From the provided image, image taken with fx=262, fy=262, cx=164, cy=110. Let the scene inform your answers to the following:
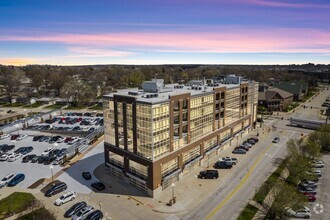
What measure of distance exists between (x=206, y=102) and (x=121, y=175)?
24967mm

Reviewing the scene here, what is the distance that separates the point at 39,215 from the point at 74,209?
5153 millimetres

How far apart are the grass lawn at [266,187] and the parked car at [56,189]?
35371 mm

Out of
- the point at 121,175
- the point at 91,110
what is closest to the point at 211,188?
the point at 121,175

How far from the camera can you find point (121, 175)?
53.6m

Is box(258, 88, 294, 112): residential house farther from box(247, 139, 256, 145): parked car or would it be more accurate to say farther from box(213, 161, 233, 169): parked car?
box(213, 161, 233, 169): parked car

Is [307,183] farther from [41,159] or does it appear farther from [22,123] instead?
[22,123]

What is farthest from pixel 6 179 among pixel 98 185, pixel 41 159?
pixel 98 185

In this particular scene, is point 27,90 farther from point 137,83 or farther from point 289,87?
point 289,87

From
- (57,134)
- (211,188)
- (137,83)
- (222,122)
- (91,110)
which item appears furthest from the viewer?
(137,83)

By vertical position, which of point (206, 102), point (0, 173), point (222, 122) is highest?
point (206, 102)

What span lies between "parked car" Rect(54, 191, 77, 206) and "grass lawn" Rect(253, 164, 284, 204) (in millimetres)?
32233

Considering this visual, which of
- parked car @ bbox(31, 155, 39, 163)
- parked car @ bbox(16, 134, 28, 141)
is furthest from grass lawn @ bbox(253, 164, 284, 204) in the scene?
parked car @ bbox(16, 134, 28, 141)

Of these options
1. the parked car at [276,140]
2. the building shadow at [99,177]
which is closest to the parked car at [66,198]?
the building shadow at [99,177]

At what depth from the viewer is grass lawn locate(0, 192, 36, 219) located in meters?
42.7
